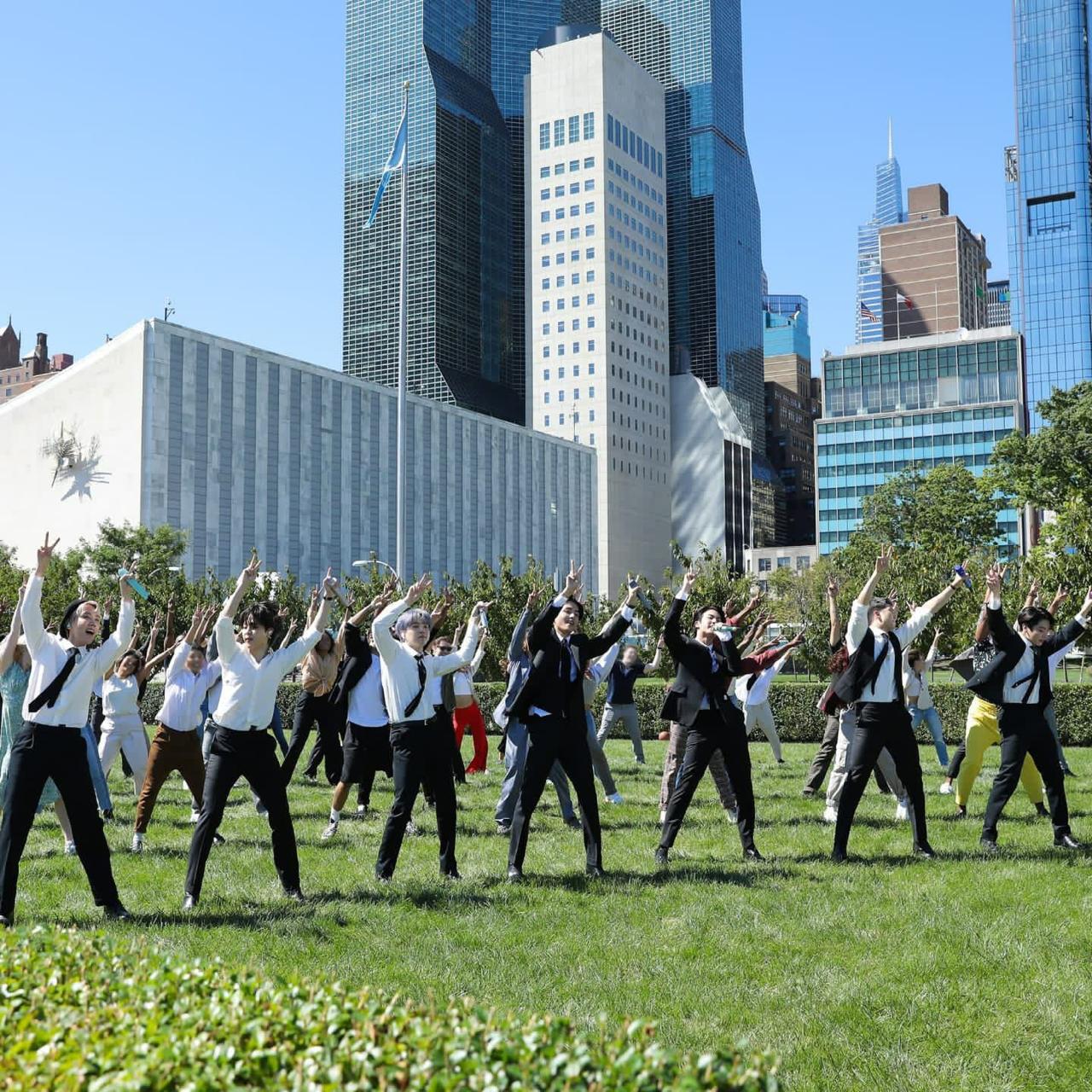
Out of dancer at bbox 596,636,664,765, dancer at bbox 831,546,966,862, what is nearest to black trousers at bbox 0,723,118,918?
dancer at bbox 831,546,966,862

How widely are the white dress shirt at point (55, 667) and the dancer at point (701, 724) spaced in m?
4.02

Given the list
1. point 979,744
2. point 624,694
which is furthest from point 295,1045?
point 624,694

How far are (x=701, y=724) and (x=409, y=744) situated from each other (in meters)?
2.31

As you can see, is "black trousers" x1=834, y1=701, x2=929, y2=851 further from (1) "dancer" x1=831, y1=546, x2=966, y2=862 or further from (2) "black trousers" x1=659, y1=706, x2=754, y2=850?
(2) "black trousers" x1=659, y1=706, x2=754, y2=850

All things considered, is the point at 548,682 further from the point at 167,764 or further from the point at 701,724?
the point at 167,764

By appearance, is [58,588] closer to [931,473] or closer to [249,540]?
[249,540]

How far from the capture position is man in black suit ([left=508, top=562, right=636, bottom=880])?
26.6ft

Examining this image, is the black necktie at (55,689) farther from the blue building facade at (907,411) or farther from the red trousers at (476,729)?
the blue building facade at (907,411)

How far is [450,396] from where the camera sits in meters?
121

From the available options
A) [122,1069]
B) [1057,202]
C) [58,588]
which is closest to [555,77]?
[1057,202]

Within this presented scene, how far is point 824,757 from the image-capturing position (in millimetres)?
12398

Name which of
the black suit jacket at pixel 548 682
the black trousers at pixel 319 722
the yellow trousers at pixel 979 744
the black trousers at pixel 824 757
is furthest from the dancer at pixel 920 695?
the black suit jacket at pixel 548 682

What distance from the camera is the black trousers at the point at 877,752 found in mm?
8625

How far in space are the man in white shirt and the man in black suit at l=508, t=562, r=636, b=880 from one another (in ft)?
9.08
